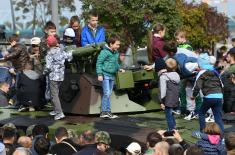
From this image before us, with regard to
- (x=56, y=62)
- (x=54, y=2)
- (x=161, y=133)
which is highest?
(x=54, y=2)

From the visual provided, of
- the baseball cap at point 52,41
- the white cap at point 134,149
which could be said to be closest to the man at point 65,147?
the white cap at point 134,149

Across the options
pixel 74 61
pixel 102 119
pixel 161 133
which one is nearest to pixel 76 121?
pixel 102 119

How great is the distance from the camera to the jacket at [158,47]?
34.1ft

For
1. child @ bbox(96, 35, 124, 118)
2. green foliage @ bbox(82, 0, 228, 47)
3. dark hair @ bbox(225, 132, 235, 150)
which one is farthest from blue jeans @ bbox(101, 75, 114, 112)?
green foliage @ bbox(82, 0, 228, 47)

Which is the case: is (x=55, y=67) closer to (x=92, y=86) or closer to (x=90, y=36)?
(x=92, y=86)

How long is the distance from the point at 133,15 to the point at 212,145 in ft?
66.4

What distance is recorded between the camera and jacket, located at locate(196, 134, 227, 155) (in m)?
7.48

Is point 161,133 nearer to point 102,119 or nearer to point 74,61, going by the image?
point 102,119

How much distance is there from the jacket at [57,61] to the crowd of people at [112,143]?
1.50 m

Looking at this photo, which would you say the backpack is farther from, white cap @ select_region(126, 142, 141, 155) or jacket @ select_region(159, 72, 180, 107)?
white cap @ select_region(126, 142, 141, 155)

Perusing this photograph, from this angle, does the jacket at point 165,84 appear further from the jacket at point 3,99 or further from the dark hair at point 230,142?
the jacket at point 3,99

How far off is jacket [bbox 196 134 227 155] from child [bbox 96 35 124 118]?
8.89ft

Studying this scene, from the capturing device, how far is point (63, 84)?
10.4 meters

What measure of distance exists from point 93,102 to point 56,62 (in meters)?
0.87
